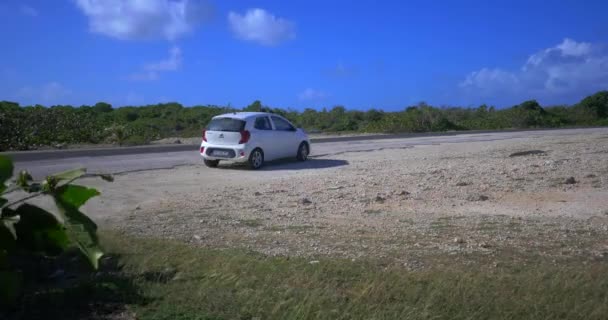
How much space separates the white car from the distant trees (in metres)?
11.1

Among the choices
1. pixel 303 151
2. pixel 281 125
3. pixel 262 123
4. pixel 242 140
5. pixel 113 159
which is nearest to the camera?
pixel 242 140

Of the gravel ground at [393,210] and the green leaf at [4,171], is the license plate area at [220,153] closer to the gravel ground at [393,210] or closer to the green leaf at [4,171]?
the gravel ground at [393,210]

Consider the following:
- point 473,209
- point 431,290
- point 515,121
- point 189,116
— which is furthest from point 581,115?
point 431,290

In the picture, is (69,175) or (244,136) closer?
(69,175)

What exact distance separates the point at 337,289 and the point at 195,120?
42509mm

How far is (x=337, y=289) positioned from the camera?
205 inches

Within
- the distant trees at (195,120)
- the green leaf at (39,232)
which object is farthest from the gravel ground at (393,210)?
the distant trees at (195,120)

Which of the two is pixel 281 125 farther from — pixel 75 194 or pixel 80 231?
pixel 80 231

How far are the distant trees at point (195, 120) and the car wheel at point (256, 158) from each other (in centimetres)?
1201

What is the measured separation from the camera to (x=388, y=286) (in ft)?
17.1

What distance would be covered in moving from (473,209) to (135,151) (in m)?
16.5

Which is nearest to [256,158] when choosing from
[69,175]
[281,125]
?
[281,125]

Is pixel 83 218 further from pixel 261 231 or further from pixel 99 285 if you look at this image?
pixel 261 231

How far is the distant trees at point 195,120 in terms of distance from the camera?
26.2 m
